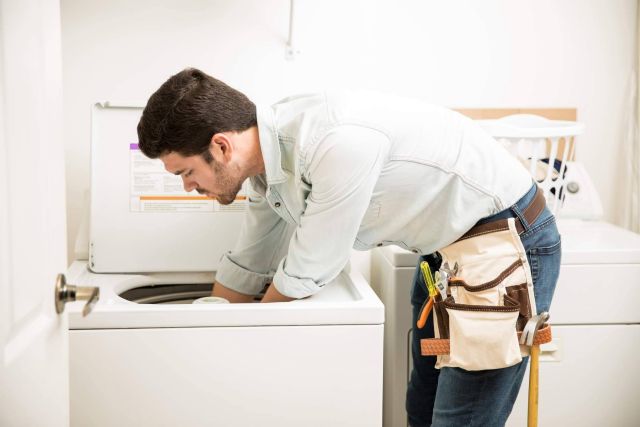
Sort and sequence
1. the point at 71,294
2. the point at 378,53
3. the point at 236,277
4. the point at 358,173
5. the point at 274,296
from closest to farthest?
the point at 71,294 → the point at 358,173 → the point at 274,296 → the point at 236,277 → the point at 378,53

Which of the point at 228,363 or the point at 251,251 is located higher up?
the point at 251,251

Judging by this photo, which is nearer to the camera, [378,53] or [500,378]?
[500,378]

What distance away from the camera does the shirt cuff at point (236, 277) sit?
173 cm

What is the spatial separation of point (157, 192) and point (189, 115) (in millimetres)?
599

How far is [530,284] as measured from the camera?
1400 mm

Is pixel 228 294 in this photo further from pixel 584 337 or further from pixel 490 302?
pixel 584 337

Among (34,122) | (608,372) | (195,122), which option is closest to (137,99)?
(195,122)

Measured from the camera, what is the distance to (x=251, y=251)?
174cm

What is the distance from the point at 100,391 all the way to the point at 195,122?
0.59 m

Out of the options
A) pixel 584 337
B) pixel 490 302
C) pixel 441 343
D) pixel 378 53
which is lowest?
pixel 584 337

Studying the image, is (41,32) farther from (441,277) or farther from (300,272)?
(441,277)

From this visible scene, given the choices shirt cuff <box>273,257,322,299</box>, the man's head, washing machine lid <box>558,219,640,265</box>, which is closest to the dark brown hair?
the man's head

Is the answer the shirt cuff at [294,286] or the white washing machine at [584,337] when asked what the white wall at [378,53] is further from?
the shirt cuff at [294,286]

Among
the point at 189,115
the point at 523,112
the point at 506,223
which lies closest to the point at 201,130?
the point at 189,115
